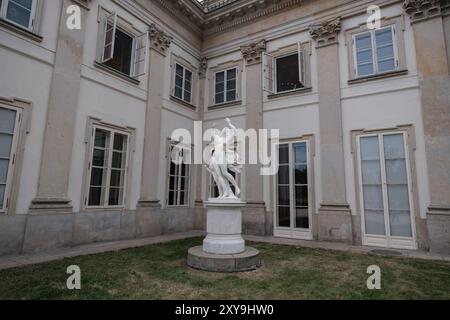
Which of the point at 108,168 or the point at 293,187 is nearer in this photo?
the point at 108,168

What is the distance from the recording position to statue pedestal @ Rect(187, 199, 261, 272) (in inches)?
192

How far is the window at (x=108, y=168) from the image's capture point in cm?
732

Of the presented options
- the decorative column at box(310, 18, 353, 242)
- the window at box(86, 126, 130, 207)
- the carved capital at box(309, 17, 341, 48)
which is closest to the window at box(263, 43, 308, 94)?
the carved capital at box(309, 17, 341, 48)

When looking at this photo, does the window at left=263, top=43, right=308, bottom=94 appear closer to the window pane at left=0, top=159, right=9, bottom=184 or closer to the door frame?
the door frame

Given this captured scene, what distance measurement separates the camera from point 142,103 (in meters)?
8.73

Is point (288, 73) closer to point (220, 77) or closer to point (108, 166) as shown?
point (220, 77)

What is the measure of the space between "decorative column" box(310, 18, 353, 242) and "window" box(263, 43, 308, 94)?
683mm

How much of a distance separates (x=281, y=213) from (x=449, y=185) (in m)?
4.26

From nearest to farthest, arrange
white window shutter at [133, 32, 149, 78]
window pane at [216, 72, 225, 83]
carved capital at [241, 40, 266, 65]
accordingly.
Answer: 1. white window shutter at [133, 32, 149, 78]
2. carved capital at [241, 40, 266, 65]
3. window pane at [216, 72, 225, 83]

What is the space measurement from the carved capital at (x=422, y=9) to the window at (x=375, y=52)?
0.51 metres

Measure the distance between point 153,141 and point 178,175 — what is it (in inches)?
63.5

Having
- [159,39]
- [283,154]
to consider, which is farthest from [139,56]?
[283,154]

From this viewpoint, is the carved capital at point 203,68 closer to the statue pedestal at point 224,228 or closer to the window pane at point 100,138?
the window pane at point 100,138

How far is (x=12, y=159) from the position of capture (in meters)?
5.77
